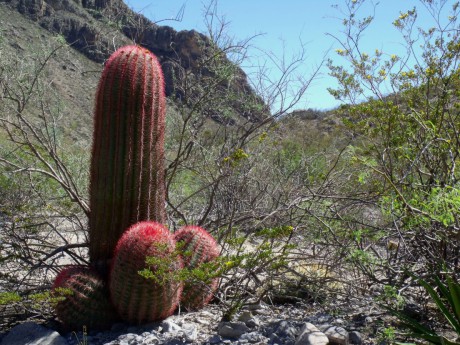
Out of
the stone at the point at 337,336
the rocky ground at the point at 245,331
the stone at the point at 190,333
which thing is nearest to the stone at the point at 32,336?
the rocky ground at the point at 245,331

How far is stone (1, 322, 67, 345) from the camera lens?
3869 millimetres

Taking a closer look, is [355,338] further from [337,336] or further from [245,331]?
[245,331]

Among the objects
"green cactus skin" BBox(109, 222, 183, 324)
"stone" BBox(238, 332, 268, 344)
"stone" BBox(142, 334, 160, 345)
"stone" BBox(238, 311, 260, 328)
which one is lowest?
"stone" BBox(142, 334, 160, 345)

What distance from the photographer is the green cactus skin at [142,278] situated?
4039 millimetres

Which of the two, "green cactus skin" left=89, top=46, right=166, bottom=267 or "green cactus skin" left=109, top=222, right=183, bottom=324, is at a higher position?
"green cactus skin" left=89, top=46, right=166, bottom=267

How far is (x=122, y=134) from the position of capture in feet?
14.7

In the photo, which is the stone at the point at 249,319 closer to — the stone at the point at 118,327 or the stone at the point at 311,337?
the stone at the point at 311,337

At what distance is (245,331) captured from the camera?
390 centimetres

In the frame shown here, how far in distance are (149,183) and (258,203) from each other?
7.48 feet

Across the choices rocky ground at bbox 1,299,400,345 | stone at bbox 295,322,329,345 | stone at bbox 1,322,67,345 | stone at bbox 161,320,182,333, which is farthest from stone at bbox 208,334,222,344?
stone at bbox 1,322,67,345

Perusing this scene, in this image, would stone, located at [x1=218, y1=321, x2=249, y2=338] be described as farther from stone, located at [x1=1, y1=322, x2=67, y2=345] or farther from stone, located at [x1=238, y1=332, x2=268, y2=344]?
stone, located at [x1=1, y1=322, x2=67, y2=345]

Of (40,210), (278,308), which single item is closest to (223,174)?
(278,308)

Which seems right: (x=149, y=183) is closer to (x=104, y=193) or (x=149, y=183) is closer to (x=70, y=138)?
(x=104, y=193)

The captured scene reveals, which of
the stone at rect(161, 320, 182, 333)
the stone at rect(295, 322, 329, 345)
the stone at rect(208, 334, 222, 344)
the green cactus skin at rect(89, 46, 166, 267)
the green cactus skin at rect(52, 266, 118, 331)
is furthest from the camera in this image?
the green cactus skin at rect(89, 46, 166, 267)
